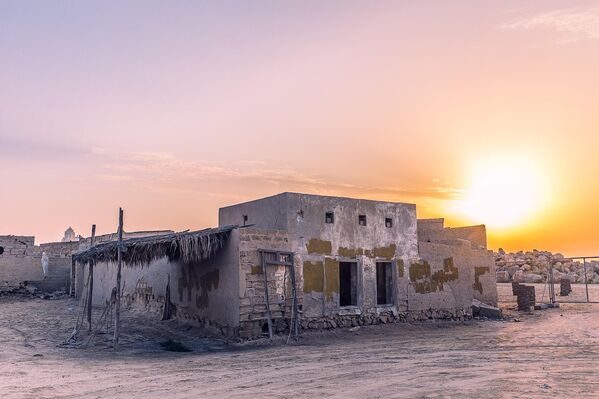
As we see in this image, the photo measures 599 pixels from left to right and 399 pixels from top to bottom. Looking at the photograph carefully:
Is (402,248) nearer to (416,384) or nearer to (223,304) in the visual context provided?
Result: (223,304)

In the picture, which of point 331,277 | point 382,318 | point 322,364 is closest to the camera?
point 322,364

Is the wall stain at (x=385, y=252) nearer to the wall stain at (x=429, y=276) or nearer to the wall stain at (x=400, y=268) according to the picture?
the wall stain at (x=400, y=268)

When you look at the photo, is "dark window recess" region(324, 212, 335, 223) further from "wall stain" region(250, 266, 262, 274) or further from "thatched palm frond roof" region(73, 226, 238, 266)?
"thatched palm frond roof" region(73, 226, 238, 266)

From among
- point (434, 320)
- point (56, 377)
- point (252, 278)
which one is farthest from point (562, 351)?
point (56, 377)

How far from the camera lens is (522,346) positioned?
13.0 m

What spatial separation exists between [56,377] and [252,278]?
572 cm

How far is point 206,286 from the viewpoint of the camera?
1580cm

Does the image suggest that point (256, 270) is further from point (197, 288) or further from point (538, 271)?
point (538, 271)

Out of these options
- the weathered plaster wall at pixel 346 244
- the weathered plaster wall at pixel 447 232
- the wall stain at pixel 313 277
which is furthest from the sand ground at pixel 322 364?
the weathered plaster wall at pixel 447 232

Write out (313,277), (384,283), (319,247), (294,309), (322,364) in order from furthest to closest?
(384,283), (319,247), (313,277), (294,309), (322,364)

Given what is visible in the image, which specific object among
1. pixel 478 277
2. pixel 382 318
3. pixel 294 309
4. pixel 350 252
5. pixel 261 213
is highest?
pixel 261 213

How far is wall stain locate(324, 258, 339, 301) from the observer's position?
15.9 m

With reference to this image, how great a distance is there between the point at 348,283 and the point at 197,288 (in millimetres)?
Result: 5126

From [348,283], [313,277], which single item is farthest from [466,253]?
[313,277]
